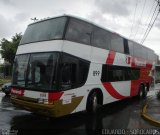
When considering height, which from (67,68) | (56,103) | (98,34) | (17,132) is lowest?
(17,132)

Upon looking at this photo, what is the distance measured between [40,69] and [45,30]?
5.70 ft

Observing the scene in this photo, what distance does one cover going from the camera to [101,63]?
11672 mm

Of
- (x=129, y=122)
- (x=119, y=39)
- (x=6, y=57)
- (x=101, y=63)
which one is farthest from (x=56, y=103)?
(x=6, y=57)

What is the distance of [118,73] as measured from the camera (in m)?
13.6

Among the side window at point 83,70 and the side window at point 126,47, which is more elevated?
the side window at point 126,47

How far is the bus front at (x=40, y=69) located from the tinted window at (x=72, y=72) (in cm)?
32

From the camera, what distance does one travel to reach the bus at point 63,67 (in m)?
8.70

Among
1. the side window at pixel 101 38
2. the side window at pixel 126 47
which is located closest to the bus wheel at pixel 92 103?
the side window at pixel 101 38

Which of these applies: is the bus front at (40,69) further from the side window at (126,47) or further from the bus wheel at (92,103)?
the side window at (126,47)

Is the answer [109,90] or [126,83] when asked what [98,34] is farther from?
[126,83]

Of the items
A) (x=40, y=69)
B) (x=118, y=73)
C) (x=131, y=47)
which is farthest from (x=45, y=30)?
(x=131, y=47)

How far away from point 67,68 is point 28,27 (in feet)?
9.62

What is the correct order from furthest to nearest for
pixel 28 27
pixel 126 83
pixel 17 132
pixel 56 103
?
1. pixel 126 83
2. pixel 28 27
3. pixel 56 103
4. pixel 17 132

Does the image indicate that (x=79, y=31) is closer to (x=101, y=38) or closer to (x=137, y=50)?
(x=101, y=38)
